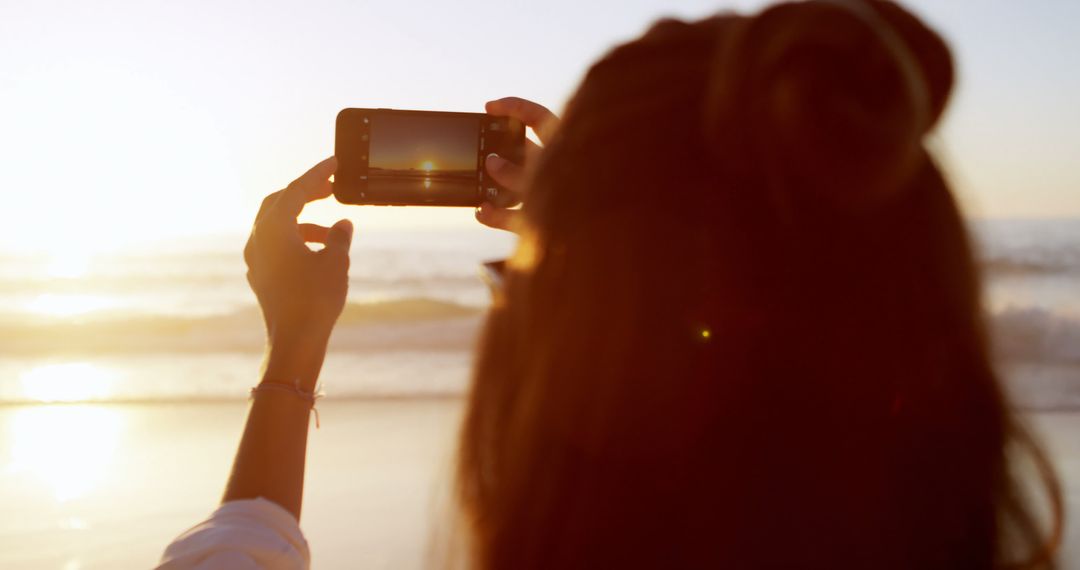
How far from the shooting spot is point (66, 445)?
5.52 m

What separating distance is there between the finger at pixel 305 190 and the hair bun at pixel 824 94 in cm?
107

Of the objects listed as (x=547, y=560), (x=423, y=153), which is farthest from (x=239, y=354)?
(x=547, y=560)

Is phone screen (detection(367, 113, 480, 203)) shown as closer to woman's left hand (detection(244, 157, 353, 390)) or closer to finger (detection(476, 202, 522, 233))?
finger (detection(476, 202, 522, 233))

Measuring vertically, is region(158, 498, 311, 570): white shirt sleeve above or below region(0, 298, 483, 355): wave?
above

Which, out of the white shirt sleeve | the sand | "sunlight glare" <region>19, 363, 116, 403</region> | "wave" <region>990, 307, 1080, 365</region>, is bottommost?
"sunlight glare" <region>19, 363, 116, 403</region>

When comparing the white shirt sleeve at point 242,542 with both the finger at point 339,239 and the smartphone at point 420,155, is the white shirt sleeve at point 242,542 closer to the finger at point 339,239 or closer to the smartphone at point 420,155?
the finger at point 339,239

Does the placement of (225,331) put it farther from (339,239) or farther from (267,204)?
(339,239)

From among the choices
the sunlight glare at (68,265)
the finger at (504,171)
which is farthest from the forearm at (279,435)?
the sunlight glare at (68,265)

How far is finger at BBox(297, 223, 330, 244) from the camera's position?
1.69m

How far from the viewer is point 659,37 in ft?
2.67

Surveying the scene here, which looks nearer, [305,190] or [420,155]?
[305,190]

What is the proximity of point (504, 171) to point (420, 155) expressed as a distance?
28cm

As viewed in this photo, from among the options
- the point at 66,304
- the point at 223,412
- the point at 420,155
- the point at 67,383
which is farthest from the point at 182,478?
the point at 66,304

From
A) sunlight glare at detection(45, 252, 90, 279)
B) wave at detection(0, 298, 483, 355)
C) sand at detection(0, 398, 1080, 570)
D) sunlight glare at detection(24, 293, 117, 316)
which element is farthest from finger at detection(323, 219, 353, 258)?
sunlight glare at detection(45, 252, 90, 279)
